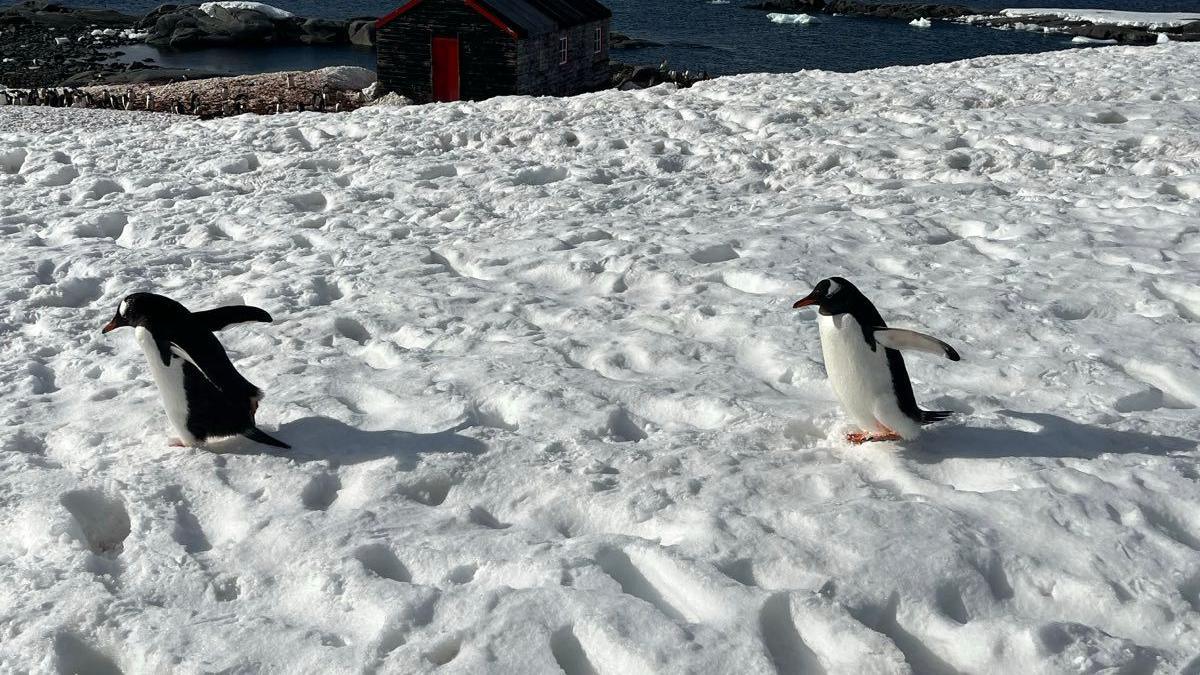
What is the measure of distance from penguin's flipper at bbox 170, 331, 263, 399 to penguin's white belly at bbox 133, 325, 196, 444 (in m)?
0.08

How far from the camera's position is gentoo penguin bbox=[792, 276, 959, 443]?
16.5ft

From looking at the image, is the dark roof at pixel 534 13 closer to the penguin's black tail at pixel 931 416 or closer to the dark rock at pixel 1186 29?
the penguin's black tail at pixel 931 416

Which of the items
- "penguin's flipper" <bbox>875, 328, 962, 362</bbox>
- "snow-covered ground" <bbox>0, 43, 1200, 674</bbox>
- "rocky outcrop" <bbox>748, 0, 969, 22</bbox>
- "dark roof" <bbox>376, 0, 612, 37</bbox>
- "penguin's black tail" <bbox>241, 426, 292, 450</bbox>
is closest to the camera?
"snow-covered ground" <bbox>0, 43, 1200, 674</bbox>

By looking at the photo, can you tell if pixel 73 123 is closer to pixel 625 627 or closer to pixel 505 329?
pixel 505 329

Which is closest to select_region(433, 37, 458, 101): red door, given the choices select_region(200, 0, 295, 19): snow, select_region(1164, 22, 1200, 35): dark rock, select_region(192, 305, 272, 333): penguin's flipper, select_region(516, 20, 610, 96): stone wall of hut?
select_region(516, 20, 610, 96): stone wall of hut

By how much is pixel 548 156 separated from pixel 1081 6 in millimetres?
65105

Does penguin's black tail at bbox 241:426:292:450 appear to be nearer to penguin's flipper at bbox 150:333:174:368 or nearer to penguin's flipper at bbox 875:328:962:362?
penguin's flipper at bbox 150:333:174:368

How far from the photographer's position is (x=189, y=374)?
535cm

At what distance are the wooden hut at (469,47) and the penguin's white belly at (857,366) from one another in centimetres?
2619

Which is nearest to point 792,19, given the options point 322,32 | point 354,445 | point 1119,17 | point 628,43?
point 628,43

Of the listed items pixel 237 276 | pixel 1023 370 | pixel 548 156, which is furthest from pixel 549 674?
pixel 548 156

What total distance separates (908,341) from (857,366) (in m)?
0.26

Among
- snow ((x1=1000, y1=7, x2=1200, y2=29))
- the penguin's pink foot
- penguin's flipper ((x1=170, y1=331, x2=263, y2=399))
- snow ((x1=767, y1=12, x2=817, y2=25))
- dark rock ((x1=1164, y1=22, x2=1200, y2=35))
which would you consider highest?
penguin's flipper ((x1=170, y1=331, x2=263, y2=399))

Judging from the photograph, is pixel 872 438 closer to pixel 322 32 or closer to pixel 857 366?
pixel 857 366
